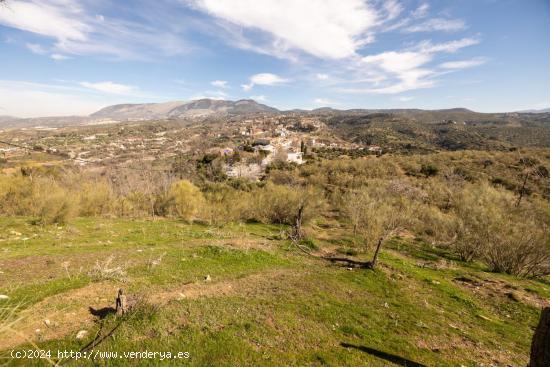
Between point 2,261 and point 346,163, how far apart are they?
147 ft

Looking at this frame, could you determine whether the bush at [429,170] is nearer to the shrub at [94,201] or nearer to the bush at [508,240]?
the bush at [508,240]

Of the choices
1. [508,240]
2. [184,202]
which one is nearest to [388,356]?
[508,240]

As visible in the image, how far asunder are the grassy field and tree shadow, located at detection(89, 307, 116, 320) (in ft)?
0.14

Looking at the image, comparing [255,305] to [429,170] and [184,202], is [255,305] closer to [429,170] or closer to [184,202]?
[184,202]

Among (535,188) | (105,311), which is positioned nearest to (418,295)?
(105,311)

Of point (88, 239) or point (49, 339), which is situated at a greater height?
point (49, 339)

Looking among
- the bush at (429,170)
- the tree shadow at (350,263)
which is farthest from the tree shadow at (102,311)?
the bush at (429,170)

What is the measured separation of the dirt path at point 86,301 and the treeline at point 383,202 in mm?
6433

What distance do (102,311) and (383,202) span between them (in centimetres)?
2148

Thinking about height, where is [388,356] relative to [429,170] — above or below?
above

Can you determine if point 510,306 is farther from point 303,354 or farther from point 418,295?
point 303,354

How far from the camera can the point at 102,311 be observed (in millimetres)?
6176

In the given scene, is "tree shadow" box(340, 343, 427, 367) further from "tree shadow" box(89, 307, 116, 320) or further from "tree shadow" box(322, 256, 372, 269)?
"tree shadow" box(322, 256, 372, 269)

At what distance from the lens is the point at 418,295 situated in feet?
33.2
